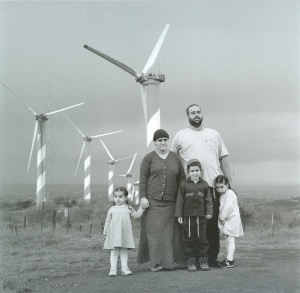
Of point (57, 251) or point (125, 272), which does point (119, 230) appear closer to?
A: point (125, 272)

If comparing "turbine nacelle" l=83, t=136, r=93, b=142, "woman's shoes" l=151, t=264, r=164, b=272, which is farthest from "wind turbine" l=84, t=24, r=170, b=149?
"turbine nacelle" l=83, t=136, r=93, b=142

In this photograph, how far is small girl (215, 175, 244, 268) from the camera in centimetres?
737

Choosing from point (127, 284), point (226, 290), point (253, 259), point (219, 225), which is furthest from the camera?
point (253, 259)

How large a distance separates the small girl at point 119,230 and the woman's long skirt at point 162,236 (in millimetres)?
229

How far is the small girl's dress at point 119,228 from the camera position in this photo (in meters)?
7.06

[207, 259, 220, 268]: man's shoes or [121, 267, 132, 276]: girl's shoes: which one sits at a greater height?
[207, 259, 220, 268]: man's shoes

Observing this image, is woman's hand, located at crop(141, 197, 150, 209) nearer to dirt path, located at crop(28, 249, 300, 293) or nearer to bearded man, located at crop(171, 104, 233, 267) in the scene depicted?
bearded man, located at crop(171, 104, 233, 267)

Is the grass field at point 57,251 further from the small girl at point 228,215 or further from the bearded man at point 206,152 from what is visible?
the small girl at point 228,215

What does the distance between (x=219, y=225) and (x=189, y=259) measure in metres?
0.78

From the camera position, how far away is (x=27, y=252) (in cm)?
1054

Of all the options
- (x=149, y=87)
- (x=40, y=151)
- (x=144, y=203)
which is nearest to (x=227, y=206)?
(x=144, y=203)

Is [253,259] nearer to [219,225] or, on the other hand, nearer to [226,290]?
[219,225]

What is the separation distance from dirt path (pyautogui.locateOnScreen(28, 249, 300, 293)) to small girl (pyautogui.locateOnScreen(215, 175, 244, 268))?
24 cm

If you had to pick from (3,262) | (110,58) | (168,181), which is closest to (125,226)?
(168,181)
